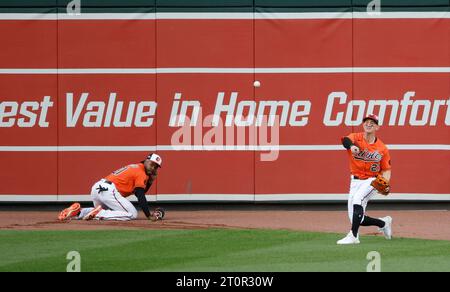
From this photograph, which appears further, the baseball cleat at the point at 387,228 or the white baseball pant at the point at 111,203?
the white baseball pant at the point at 111,203

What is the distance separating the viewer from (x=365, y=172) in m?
15.2

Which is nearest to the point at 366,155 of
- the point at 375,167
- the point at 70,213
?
the point at 375,167

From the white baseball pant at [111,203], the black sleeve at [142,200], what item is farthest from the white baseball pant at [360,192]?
the white baseball pant at [111,203]

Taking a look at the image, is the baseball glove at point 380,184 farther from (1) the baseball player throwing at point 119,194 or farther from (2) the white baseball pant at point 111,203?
(2) the white baseball pant at point 111,203

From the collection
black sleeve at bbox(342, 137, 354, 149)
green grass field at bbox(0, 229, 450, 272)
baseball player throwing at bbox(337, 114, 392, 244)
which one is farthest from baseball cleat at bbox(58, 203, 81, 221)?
black sleeve at bbox(342, 137, 354, 149)

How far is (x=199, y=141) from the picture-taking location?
67.7 ft

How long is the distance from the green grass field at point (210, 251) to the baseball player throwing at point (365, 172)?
1.05 ft

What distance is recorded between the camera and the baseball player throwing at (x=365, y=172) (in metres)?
14.9

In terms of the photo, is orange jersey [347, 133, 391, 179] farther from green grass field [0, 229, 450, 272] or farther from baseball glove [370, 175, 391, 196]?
green grass field [0, 229, 450, 272]

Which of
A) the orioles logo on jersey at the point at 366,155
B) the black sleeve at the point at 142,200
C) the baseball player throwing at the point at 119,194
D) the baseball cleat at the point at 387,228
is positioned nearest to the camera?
the orioles logo on jersey at the point at 366,155

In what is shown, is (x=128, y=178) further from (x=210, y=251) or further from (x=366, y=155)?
(x=366, y=155)

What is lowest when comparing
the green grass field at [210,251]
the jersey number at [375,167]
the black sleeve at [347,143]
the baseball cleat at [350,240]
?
the green grass field at [210,251]
